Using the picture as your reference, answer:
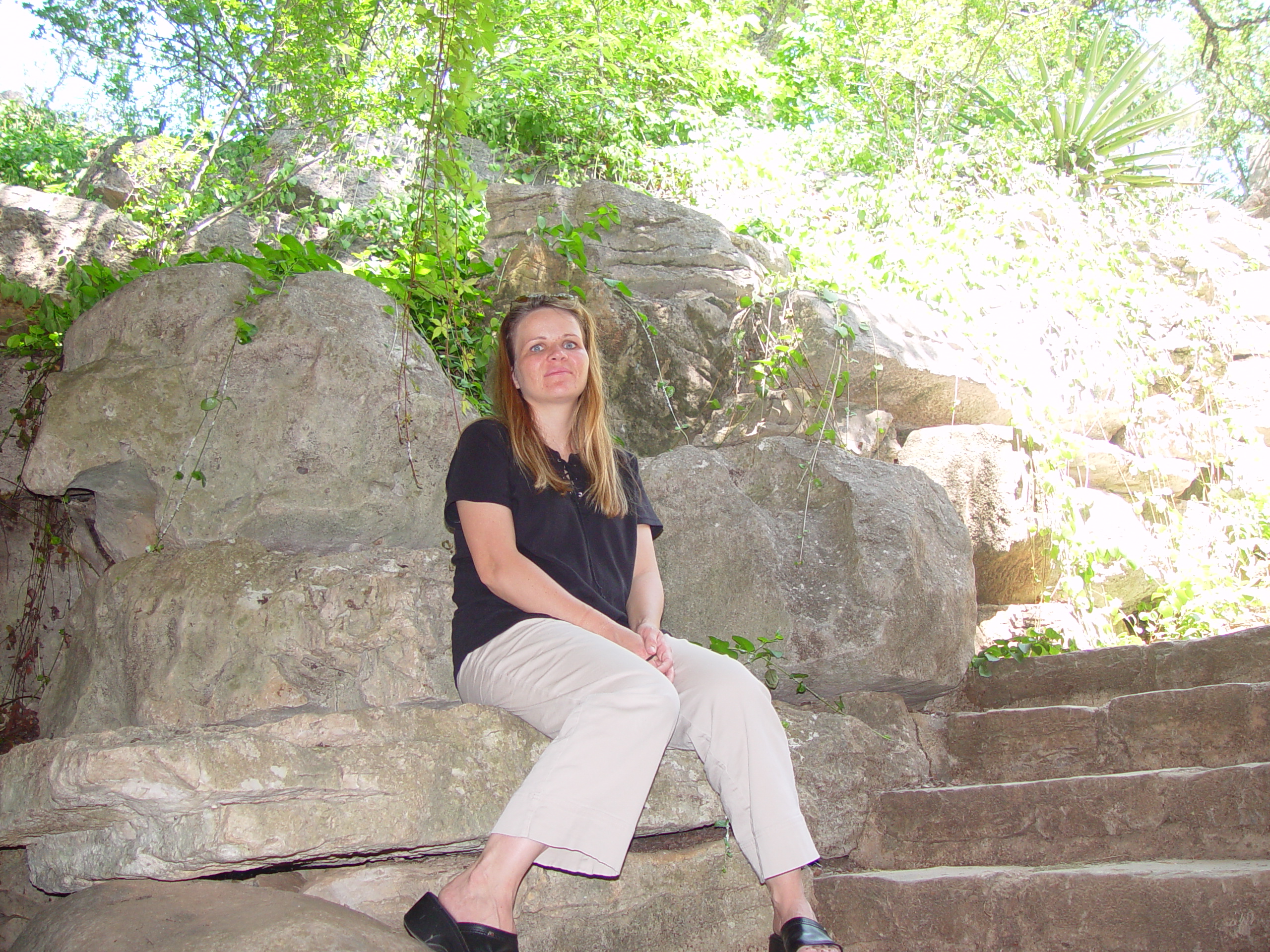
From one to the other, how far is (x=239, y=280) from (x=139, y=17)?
243 inches

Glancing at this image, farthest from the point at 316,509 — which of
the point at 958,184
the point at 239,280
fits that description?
the point at 958,184

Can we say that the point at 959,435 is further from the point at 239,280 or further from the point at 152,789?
the point at 152,789

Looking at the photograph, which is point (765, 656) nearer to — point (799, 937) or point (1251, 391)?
point (799, 937)

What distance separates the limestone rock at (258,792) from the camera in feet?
5.35

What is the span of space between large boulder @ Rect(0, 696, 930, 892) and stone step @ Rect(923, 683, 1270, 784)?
1.11 meters

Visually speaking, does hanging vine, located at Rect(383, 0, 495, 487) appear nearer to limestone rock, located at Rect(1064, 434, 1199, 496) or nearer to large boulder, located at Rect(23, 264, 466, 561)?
large boulder, located at Rect(23, 264, 466, 561)

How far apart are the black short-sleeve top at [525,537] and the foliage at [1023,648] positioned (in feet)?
4.89

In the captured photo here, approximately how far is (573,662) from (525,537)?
0.38 metres

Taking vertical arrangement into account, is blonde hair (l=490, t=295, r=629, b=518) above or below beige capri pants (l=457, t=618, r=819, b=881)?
above

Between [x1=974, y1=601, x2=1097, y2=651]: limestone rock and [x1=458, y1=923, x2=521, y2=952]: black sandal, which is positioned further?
[x1=974, y1=601, x2=1097, y2=651]: limestone rock

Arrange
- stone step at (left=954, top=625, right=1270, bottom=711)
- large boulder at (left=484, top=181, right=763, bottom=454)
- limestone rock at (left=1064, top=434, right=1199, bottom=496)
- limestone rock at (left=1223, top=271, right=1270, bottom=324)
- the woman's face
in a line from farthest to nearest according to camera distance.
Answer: limestone rock at (left=1223, top=271, right=1270, bottom=324) < limestone rock at (left=1064, top=434, right=1199, bottom=496) < large boulder at (left=484, top=181, right=763, bottom=454) < stone step at (left=954, top=625, right=1270, bottom=711) < the woman's face

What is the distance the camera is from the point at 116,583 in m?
2.34

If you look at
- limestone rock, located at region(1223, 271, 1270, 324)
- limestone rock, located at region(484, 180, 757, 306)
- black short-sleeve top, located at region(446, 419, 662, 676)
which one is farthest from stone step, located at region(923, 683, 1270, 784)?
limestone rock, located at region(1223, 271, 1270, 324)

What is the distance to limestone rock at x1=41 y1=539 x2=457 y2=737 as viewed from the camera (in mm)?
2188
